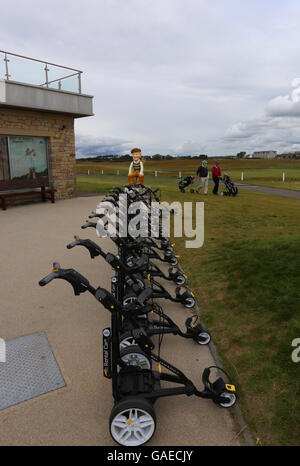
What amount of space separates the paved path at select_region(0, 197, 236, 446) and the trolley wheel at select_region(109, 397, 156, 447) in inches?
4.1

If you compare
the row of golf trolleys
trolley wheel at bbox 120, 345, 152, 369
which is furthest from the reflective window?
trolley wheel at bbox 120, 345, 152, 369

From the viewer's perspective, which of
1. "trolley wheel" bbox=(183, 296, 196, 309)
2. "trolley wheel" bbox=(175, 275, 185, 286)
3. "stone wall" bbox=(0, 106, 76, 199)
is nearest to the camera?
"trolley wheel" bbox=(183, 296, 196, 309)

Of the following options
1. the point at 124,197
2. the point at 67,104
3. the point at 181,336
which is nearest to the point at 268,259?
the point at 181,336

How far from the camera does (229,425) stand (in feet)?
8.60

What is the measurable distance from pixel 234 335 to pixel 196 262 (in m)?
2.68

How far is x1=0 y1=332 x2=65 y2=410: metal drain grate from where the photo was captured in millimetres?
2979

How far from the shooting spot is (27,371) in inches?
129

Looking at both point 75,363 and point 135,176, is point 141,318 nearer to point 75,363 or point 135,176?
point 75,363

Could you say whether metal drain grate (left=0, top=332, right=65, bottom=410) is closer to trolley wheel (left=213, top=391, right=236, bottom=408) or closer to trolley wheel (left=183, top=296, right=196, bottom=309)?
trolley wheel (left=213, top=391, right=236, bottom=408)

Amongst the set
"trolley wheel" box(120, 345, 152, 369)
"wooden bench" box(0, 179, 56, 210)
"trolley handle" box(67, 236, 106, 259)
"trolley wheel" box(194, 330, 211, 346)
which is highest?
"wooden bench" box(0, 179, 56, 210)

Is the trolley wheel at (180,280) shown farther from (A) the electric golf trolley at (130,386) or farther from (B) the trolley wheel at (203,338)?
(A) the electric golf trolley at (130,386)

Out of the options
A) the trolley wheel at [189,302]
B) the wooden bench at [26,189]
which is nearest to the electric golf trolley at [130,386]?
the trolley wheel at [189,302]

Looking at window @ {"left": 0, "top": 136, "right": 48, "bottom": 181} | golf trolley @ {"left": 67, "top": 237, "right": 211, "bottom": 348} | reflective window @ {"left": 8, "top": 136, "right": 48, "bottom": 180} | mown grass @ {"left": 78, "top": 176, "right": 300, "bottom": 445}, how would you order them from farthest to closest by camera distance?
reflective window @ {"left": 8, "top": 136, "right": 48, "bottom": 180}, window @ {"left": 0, "top": 136, "right": 48, "bottom": 181}, golf trolley @ {"left": 67, "top": 237, "right": 211, "bottom": 348}, mown grass @ {"left": 78, "top": 176, "right": 300, "bottom": 445}

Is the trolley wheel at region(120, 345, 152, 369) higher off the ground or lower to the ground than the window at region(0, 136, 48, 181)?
lower
